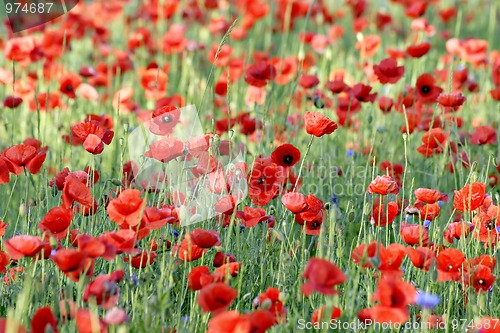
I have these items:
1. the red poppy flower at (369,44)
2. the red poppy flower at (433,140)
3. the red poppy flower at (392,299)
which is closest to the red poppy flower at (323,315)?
the red poppy flower at (392,299)

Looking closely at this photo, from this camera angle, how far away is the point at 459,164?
2871 mm

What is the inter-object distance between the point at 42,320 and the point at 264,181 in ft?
3.06

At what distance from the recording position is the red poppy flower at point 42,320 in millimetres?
1603

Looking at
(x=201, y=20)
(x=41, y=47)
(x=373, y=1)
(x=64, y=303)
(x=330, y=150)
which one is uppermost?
(x=373, y=1)

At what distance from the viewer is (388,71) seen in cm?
305

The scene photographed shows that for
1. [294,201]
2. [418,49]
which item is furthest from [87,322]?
[418,49]

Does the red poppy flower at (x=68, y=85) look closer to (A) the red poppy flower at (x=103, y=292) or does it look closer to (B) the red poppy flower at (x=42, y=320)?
(A) the red poppy flower at (x=103, y=292)

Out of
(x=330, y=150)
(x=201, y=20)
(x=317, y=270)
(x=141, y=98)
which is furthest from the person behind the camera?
(x=201, y=20)

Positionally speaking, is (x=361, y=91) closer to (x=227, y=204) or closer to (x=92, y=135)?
(x=227, y=204)

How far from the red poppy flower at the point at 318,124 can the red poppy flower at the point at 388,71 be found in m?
0.78

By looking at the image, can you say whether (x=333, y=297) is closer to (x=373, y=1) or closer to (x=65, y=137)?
(x=65, y=137)

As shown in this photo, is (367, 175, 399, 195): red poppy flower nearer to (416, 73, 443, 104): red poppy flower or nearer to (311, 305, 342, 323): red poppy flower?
(311, 305, 342, 323): red poppy flower

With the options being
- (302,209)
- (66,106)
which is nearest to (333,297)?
(302,209)

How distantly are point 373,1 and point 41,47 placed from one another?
3.19 meters
